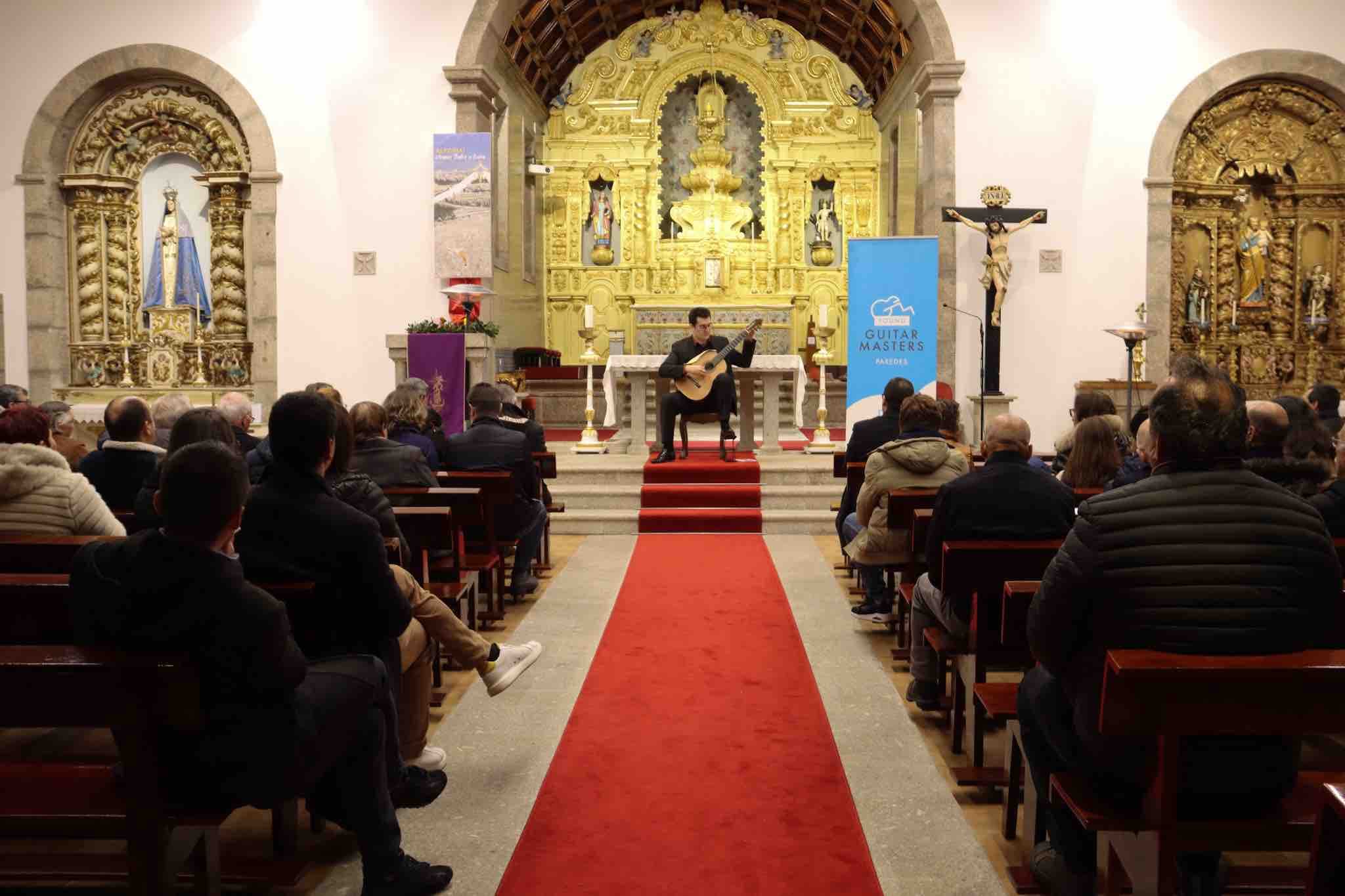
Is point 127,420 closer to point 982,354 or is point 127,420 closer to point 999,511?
point 999,511

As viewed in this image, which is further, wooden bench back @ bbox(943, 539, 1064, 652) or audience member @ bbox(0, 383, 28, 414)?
audience member @ bbox(0, 383, 28, 414)

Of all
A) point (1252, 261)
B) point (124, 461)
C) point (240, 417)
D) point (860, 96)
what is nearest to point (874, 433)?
point (240, 417)

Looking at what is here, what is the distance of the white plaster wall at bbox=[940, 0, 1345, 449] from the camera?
36.3 ft

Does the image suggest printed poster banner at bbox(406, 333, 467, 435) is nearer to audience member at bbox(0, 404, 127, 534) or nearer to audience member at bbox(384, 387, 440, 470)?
audience member at bbox(384, 387, 440, 470)

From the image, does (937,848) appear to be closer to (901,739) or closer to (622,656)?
(901,739)

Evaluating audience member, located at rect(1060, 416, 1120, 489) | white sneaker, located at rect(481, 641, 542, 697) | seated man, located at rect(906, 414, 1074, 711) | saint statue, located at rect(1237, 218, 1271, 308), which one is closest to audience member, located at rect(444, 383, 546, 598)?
white sneaker, located at rect(481, 641, 542, 697)

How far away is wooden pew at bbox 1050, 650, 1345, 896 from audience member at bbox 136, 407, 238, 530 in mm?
2668

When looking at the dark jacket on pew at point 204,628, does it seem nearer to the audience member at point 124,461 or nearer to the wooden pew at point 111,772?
the wooden pew at point 111,772

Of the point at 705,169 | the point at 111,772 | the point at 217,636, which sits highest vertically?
the point at 705,169

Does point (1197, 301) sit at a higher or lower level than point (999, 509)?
higher

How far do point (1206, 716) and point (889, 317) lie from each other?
835 centimetres

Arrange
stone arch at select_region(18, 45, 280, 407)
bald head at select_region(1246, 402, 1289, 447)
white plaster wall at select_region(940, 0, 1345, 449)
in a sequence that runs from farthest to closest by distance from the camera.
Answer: stone arch at select_region(18, 45, 280, 407), white plaster wall at select_region(940, 0, 1345, 449), bald head at select_region(1246, 402, 1289, 447)

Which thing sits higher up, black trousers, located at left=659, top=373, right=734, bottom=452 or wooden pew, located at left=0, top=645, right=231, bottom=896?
black trousers, located at left=659, top=373, right=734, bottom=452

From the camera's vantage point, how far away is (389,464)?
16.4 ft
